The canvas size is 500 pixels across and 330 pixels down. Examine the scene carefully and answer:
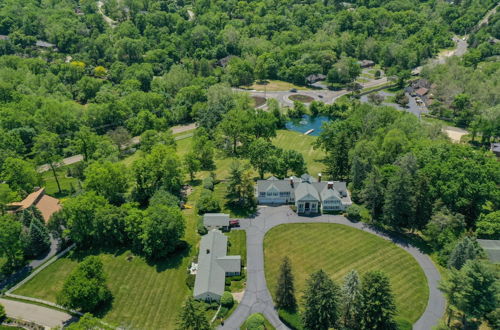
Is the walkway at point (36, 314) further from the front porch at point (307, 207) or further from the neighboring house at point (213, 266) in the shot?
the front porch at point (307, 207)

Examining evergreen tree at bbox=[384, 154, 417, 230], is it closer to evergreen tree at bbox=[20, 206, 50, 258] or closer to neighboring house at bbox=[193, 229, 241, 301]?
neighboring house at bbox=[193, 229, 241, 301]

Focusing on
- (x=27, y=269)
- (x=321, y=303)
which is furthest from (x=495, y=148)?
(x=27, y=269)

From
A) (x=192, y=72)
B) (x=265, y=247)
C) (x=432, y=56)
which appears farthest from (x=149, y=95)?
(x=432, y=56)

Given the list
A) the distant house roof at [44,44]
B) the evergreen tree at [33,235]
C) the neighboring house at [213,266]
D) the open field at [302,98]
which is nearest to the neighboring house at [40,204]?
the evergreen tree at [33,235]

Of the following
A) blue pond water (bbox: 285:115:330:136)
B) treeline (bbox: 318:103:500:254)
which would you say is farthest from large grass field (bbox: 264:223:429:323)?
blue pond water (bbox: 285:115:330:136)

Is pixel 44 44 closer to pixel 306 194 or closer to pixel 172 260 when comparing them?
pixel 172 260
